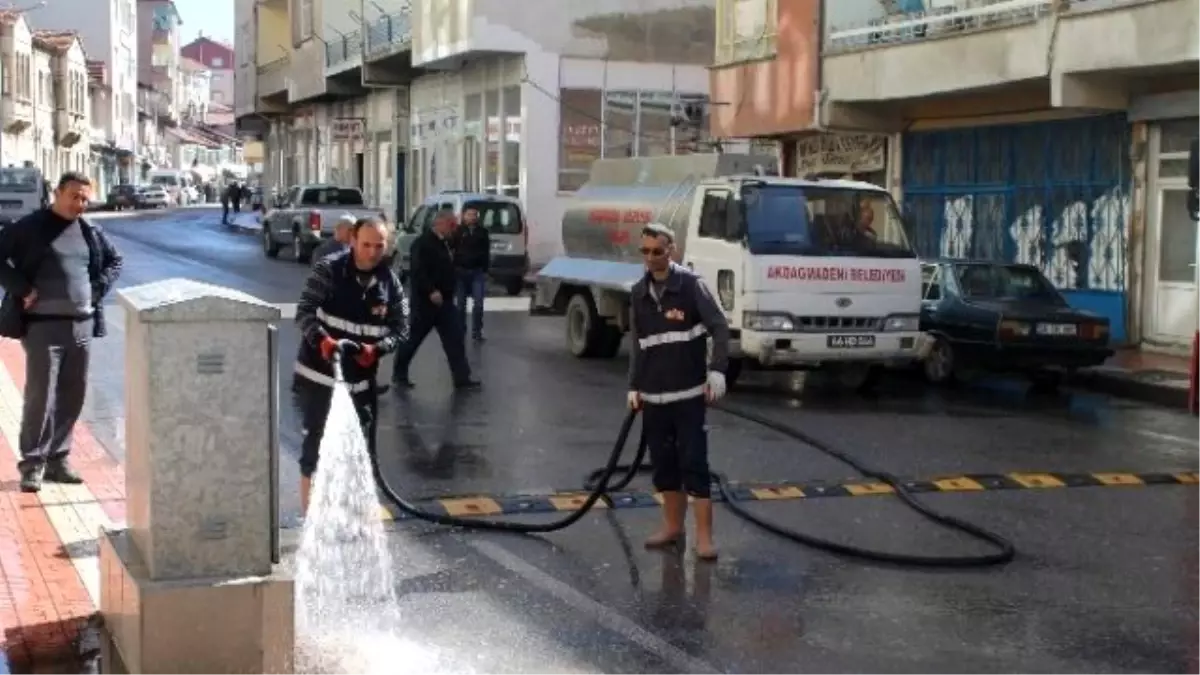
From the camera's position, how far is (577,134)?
35.7 m

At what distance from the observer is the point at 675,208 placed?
16.9 m

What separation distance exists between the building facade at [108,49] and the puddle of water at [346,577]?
86126 mm

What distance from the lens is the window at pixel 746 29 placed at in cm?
2648

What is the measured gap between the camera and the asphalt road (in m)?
6.66

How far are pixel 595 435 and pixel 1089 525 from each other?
4.34 metres

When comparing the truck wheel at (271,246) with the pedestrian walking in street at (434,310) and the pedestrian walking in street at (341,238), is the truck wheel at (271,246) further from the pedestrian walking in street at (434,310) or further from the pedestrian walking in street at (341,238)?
the pedestrian walking in street at (341,238)

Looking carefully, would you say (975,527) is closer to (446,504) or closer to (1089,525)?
A: (1089,525)

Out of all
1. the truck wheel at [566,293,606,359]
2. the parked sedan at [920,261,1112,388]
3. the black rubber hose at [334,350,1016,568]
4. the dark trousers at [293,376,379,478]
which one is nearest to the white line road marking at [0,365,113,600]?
the dark trousers at [293,376,379,478]

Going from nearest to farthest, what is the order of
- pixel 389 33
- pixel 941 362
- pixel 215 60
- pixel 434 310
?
1. pixel 434 310
2. pixel 941 362
3. pixel 389 33
4. pixel 215 60

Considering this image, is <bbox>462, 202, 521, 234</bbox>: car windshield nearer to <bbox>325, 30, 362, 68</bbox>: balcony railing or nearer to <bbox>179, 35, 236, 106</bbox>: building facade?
<bbox>325, 30, 362, 68</bbox>: balcony railing

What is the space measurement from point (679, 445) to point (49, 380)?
145 inches

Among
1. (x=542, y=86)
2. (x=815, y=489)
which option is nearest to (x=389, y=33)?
(x=542, y=86)

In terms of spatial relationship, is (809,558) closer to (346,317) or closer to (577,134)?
(346,317)

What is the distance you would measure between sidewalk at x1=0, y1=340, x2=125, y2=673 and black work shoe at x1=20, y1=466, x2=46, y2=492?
0.05 meters
